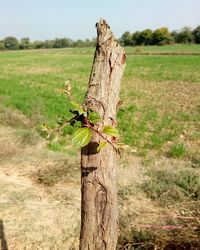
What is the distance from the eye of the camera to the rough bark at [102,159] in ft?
6.28

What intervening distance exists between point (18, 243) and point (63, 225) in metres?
0.56

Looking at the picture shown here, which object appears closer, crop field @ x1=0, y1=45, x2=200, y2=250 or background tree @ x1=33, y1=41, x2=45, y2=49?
crop field @ x1=0, y1=45, x2=200, y2=250

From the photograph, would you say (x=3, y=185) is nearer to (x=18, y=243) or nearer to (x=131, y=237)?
(x=18, y=243)

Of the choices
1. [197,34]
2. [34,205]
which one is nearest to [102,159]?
[34,205]

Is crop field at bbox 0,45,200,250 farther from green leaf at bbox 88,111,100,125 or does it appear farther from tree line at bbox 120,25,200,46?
tree line at bbox 120,25,200,46

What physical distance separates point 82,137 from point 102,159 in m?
0.27

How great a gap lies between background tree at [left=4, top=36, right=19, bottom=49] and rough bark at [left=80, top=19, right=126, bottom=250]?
97415 mm

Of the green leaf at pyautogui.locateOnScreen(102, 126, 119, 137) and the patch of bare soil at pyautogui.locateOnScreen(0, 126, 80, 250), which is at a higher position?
the green leaf at pyautogui.locateOnScreen(102, 126, 119, 137)

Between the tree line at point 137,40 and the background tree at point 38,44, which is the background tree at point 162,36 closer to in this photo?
the tree line at point 137,40

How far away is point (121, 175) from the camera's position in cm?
554

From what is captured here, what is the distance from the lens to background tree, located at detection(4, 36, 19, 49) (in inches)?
3723

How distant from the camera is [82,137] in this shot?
5.88ft

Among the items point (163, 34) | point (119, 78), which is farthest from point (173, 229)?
point (163, 34)

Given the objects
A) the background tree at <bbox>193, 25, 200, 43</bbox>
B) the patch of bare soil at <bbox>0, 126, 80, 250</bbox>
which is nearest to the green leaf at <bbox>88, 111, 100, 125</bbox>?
the patch of bare soil at <bbox>0, 126, 80, 250</bbox>
